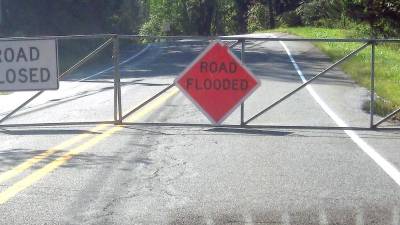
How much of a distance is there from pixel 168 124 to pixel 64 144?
2337 mm

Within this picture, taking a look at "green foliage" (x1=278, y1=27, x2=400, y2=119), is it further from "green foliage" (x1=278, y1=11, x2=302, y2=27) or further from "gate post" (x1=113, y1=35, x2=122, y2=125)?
"green foliage" (x1=278, y1=11, x2=302, y2=27)

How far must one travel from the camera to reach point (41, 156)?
10492 mm

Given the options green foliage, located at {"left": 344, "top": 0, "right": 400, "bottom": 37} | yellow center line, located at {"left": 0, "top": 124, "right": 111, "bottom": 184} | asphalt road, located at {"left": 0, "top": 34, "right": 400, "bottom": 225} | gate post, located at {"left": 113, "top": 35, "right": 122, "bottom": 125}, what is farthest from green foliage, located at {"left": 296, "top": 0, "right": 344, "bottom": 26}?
yellow center line, located at {"left": 0, "top": 124, "right": 111, "bottom": 184}

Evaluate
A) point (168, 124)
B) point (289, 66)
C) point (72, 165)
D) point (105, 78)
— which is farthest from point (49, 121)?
point (289, 66)

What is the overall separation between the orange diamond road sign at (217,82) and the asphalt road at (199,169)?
39 cm

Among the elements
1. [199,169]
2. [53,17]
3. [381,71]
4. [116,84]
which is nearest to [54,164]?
[199,169]

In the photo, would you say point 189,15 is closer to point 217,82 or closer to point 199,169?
point 217,82

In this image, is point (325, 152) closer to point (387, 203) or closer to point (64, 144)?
point (387, 203)

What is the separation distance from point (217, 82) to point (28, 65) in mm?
3227

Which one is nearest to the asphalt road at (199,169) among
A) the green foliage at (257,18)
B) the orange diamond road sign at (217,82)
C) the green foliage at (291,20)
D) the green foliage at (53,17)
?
the orange diamond road sign at (217,82)

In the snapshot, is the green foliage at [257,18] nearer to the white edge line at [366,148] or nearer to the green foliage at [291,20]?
the green foliage at [291,20]

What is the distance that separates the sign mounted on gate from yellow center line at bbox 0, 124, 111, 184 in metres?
1.24

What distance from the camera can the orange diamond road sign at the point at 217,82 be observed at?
13.0 meters

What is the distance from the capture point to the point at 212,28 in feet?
311
